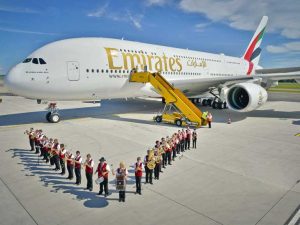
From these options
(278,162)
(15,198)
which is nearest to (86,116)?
(15,198)

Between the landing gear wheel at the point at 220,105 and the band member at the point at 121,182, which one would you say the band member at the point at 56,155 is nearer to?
the band member at the point at 121,182

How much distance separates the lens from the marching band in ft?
20.2

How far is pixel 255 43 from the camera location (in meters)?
31.1

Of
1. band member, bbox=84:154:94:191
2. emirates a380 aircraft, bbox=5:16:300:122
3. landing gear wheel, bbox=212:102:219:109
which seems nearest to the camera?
band member, bbox=84:154:94:191

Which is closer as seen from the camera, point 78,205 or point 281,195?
point 78,205

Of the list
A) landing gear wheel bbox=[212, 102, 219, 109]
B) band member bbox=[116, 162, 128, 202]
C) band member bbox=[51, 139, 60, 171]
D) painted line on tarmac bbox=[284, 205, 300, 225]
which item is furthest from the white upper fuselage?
painted line on tarmac bbox=[284, 205, 300, 225]

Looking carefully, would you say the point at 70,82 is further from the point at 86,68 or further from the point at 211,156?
the point at 211,156

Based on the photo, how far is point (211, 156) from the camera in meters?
9.21

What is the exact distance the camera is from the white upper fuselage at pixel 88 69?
42.8 feet

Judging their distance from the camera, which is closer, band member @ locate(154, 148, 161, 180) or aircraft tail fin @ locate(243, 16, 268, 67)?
band member @ locate(154, 148, 161, 180)

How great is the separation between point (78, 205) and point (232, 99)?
41.9 ft

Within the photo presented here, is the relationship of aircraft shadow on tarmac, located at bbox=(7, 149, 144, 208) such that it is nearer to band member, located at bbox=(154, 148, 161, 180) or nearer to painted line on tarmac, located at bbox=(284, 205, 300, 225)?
band member, located at bbox=(154, 148, 161, 180)

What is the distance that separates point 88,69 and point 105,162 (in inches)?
338

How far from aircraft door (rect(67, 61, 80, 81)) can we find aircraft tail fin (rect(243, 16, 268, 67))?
952 inches
